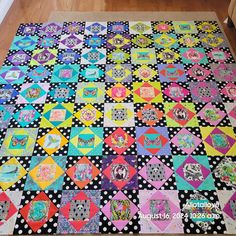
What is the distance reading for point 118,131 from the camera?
1910mm

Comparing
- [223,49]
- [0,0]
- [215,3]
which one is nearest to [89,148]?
[223,49]

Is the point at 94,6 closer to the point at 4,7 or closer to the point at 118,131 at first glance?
the point at 4,7

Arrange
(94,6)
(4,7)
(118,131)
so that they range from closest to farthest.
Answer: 1. (118,131)
2. (4,7)
3. (94,6)

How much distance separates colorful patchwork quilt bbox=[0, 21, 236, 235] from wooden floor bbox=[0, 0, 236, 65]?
0.95ft

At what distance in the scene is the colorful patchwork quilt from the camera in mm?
1539

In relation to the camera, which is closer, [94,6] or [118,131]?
[118,131]

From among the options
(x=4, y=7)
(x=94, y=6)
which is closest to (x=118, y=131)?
(x=94, y=6)

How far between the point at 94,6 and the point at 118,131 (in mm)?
1777

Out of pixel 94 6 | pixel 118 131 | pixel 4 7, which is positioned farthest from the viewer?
pixel 94 6

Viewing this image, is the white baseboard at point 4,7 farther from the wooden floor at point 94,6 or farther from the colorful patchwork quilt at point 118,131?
the colorful patchwork quilt at point 118,131

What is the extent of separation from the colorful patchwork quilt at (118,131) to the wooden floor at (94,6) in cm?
29

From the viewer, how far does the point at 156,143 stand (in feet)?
6.05

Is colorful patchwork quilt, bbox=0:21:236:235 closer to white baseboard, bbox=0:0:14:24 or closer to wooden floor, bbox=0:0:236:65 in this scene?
wooden floor, bbox=0:0:236:65

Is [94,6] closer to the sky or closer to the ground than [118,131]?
closer to the sky
